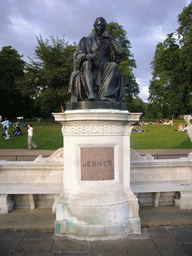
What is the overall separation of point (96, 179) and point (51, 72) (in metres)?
32.9

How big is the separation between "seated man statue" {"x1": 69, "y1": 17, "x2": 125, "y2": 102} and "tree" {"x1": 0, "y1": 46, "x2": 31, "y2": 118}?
1575 inches

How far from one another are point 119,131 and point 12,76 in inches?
1860

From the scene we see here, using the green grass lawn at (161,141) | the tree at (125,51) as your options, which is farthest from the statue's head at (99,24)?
the tree at (125,51)

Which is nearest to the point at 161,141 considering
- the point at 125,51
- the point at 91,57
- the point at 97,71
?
the point at 97,71

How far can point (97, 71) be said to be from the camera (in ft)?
16.6

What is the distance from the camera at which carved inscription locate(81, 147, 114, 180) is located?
14.9 ft

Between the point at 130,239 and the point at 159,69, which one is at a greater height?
the point at 159,69

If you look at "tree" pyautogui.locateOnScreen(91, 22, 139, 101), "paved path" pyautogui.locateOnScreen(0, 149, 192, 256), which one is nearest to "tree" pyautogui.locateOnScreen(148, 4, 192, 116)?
"tree" pyautogui.locateOnScreen(91, 22, 139, 101)

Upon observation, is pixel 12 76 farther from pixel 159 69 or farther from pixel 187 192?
pixel 187 192

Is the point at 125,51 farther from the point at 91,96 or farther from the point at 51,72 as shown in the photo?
the point at 91,96

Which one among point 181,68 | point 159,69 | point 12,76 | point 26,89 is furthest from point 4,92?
point 181,68

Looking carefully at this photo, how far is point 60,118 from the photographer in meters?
4.58

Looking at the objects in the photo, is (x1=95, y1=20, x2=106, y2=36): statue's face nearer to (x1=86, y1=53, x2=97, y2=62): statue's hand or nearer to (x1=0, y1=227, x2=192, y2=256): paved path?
(x1=86, y1=53, x2=97, y2=62): statue's hand

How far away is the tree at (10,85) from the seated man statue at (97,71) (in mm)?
40015
